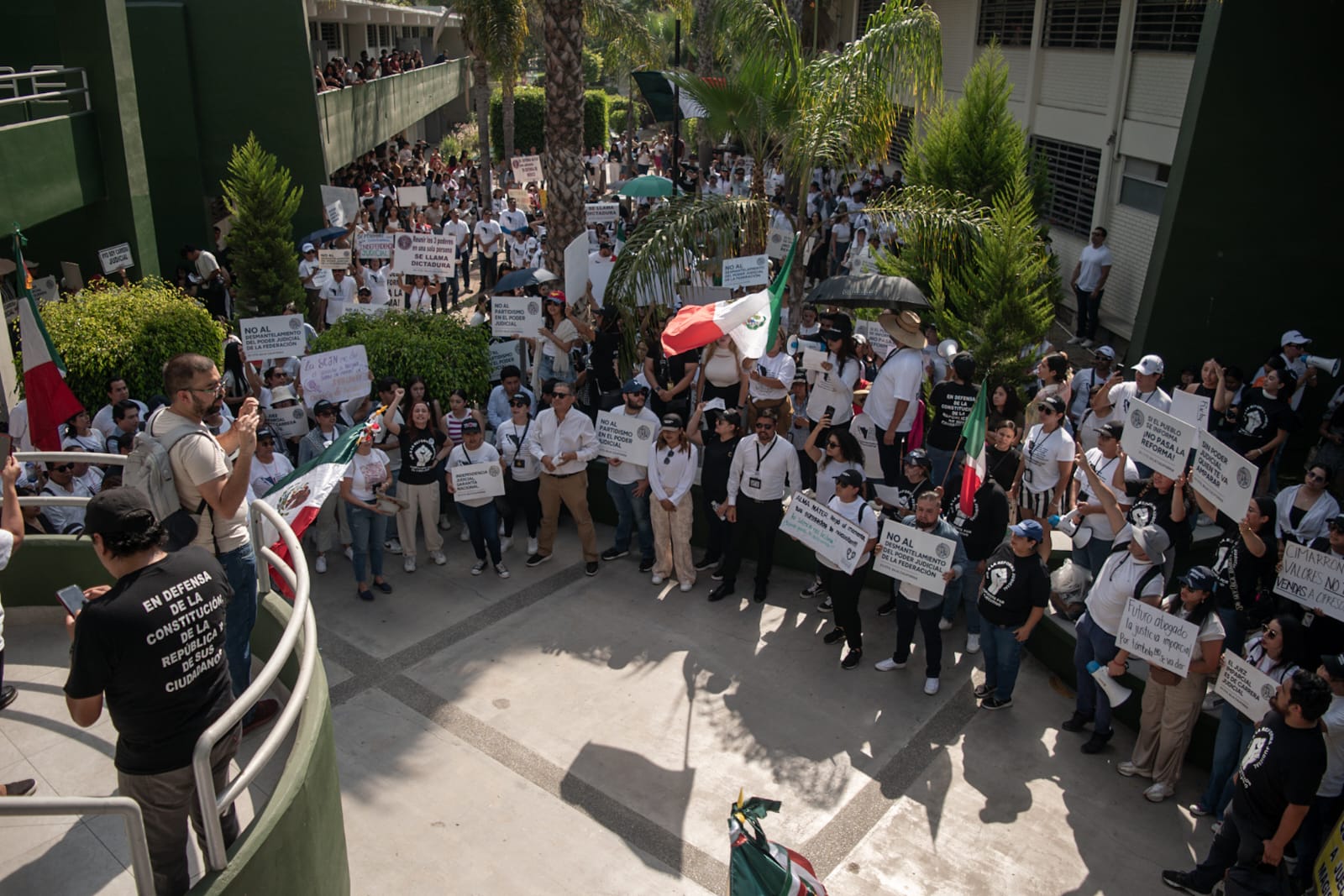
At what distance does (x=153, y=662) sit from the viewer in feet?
13.4

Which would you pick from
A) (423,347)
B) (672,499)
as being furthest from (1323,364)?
(423,347)

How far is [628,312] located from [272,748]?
26.1ft

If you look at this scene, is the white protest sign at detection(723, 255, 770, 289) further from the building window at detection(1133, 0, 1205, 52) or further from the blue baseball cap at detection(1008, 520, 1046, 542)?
the building window at detection(1133, 0, 1205, 52)

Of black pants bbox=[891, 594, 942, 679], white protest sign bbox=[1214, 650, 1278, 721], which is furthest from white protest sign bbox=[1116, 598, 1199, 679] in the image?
black pants bbox=[891, 594, 942, 679]

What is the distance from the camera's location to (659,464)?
9438mm

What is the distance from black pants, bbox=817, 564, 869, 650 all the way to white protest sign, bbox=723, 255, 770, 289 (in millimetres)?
4285

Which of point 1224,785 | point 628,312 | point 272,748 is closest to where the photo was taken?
point 272,748

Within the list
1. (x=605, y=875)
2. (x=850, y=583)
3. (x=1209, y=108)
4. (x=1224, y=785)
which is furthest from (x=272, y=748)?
(x=1209, y=108)

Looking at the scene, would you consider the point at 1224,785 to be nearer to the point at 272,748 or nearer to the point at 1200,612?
the point at 1200,612

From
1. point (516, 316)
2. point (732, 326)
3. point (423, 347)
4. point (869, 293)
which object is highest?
point (869, 293)

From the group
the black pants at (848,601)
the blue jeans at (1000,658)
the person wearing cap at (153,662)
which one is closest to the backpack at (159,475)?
the person wearing cap at (153,662)

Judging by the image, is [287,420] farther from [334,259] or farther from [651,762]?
[651,762]

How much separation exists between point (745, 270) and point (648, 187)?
9135 mm

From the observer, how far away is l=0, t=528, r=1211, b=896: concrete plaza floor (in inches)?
239
